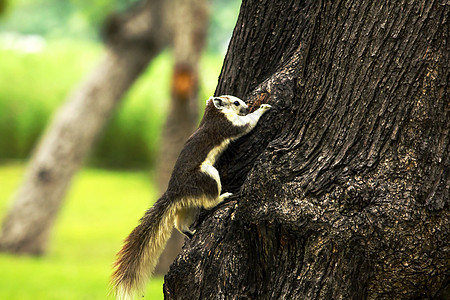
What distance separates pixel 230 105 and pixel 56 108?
505 inches

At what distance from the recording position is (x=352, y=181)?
2338 mm

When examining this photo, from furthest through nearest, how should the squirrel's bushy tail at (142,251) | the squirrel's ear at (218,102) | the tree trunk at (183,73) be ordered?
1. the tree trunk at (183,73)
2. the squirrel's ear at (218,102)
3. the squirrel's bushy tail at (142,251)

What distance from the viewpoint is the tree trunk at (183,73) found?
275 inches

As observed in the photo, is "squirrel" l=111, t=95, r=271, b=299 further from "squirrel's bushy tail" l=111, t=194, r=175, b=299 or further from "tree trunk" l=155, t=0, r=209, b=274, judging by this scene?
"tree trunk" l=155, t=0, r=209, b=274

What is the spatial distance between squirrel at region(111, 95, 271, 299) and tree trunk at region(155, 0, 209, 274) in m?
4.01

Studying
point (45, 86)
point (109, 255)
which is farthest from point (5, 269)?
point (45, 86)

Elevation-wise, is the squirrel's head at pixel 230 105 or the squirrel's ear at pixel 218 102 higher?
the squirrel's ear at pixel 218 102

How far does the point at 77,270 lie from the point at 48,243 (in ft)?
4.56

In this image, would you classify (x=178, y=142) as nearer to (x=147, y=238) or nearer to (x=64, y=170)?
(x=64, y=170)

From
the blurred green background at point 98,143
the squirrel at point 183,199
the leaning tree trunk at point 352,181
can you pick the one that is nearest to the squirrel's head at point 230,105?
the squirrel at point 183,199

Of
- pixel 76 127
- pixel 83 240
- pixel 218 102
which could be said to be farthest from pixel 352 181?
pixel 83 240

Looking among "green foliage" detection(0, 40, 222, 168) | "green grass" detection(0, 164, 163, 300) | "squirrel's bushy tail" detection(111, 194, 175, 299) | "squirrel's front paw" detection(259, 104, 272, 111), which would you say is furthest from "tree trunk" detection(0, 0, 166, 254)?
"green foliage" detection(0, 40, 222, 168)

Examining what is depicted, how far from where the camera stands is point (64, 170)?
27.1ft

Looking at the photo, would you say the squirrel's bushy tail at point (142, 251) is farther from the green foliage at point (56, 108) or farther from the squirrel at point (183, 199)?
the green foliage at point (56, 108)
